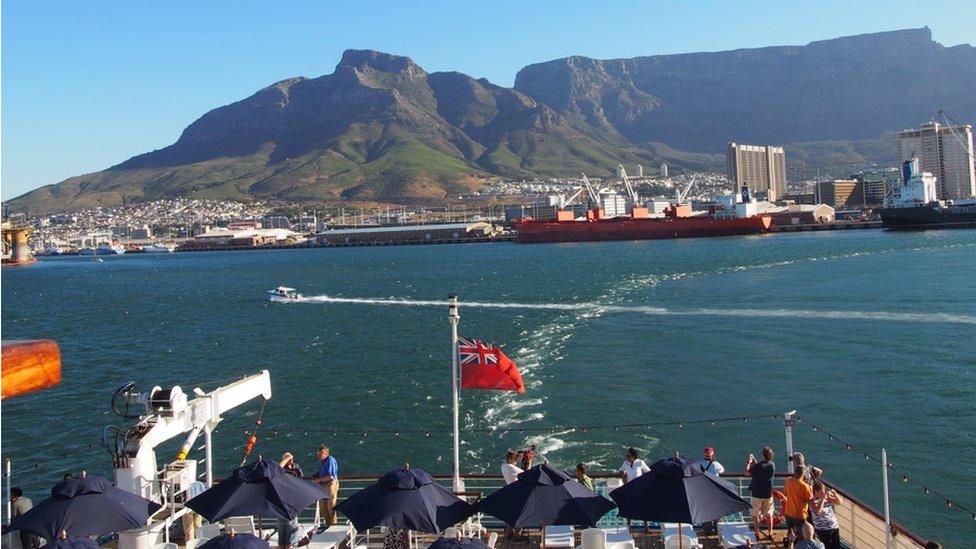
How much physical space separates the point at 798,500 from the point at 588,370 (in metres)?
20.2

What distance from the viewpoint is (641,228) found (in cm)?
13562

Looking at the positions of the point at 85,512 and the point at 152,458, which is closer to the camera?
the point at 85,512

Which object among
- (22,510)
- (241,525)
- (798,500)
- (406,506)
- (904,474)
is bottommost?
(904,474)

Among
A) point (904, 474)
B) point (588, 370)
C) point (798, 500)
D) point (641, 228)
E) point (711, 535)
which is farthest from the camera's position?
point (641, 228)

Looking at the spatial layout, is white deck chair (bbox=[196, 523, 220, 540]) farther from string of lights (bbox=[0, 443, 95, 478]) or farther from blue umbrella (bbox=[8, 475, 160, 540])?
string of lights (bbox=[0, 443, 95, 478])

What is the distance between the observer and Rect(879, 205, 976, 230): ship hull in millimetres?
123625

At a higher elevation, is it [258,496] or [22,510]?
[258,496]

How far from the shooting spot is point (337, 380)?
30.1m

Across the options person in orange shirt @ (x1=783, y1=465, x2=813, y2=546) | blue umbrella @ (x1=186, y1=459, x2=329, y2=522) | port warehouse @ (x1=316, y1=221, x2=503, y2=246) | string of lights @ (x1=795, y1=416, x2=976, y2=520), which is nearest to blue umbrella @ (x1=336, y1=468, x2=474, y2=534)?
blue umbrella @ (x1=186, y1=459, x2=329, y2=522)

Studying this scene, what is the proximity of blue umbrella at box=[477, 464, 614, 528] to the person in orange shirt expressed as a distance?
6.19ft

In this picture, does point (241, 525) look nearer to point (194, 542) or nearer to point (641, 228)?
point (194, 542)

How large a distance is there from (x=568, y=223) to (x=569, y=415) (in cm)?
11827

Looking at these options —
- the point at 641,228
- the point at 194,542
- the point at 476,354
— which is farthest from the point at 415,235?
the point at 194,542

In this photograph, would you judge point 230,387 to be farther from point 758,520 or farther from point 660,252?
point 660,252
